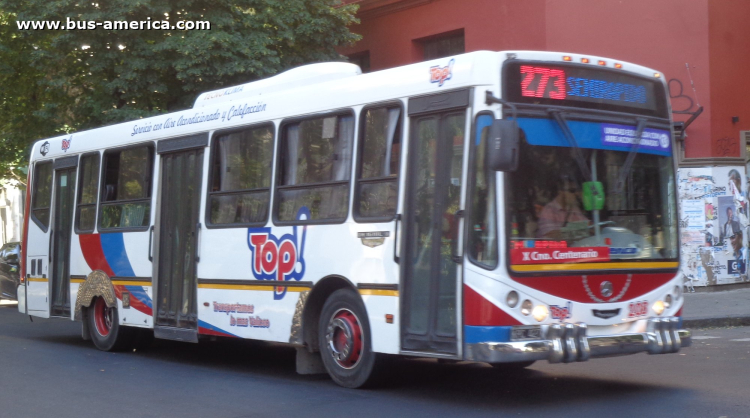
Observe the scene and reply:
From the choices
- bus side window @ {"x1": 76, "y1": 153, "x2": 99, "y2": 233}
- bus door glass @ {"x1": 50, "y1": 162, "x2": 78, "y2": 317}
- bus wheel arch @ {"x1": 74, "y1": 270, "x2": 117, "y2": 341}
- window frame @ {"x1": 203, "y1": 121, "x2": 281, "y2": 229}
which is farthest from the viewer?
bus door glass @ {"x1": 50, "y1": 162, "x2": 78, "y2": 317}

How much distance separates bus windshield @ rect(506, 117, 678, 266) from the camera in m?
7.46

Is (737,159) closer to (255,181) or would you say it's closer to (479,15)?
(479,15)

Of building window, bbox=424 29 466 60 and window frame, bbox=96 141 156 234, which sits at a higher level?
building window, bbox=424 29 466 60

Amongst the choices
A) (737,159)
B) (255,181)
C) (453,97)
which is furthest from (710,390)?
(737,159)

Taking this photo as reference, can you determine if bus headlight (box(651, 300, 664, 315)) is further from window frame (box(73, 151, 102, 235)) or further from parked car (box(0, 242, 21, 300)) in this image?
parked car (box(0, 242, 21, 300))

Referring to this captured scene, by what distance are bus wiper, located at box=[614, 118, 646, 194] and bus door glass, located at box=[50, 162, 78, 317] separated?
8423 mm

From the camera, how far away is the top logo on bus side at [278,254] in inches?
368

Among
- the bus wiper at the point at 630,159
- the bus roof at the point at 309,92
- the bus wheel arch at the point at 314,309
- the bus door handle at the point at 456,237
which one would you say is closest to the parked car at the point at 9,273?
the bus roof at the point at 309,92

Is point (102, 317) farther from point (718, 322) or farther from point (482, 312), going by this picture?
point (718, 322)

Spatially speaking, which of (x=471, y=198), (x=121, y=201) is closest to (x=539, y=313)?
(x=471, y=198)

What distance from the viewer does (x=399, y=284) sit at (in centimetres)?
809

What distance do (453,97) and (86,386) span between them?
4577mm

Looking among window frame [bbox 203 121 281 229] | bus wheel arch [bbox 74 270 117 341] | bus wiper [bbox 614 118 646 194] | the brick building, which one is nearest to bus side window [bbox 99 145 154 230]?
bus wheel arch [bbox 74 270 117 341]

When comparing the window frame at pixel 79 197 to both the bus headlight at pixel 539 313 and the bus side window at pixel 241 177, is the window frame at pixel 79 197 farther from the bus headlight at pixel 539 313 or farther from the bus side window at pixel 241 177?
the bus headlight at pixel 539 313
